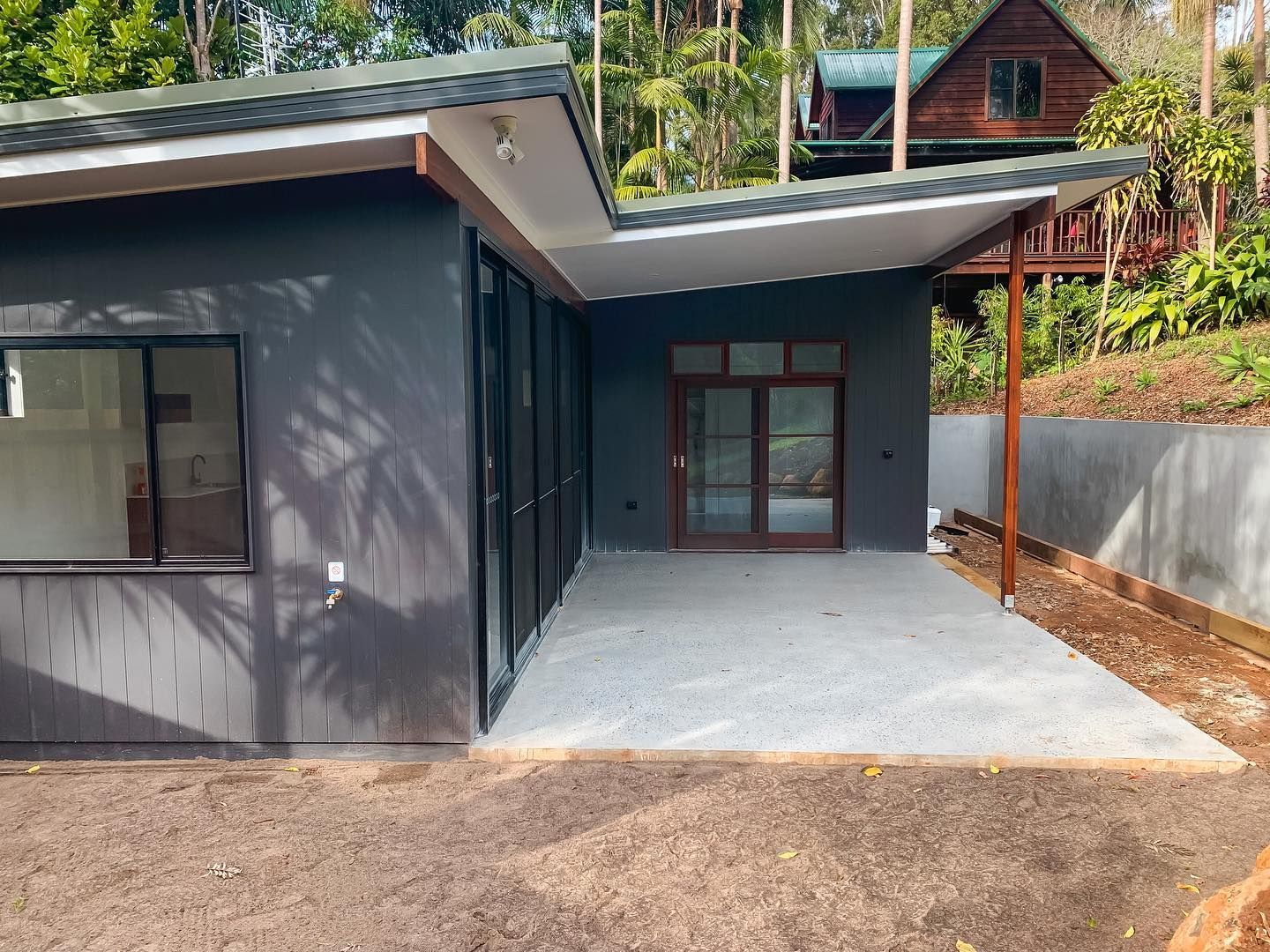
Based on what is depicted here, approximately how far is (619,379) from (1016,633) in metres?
4.31

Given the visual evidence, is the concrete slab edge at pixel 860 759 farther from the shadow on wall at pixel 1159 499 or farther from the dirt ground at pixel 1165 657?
the shadow on wall at pixel 1159 499

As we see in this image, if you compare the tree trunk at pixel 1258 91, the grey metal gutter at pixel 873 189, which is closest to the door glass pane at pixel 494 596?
the grey metal gutter at pixel 873 189

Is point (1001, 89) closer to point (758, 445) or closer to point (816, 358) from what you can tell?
point (816, 358)

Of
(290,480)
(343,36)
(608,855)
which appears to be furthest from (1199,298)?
(343,36)

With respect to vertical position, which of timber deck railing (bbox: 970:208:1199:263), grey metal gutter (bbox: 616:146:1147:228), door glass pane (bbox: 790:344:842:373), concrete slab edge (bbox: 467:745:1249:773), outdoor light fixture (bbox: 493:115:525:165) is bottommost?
concrete slab edge (bbox: 467:745:1249:773)

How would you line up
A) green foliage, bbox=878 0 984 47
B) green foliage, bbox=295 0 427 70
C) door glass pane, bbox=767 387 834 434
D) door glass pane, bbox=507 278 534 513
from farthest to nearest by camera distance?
green foliage, bbox=878 0 984 47 < green foliage, bbox=295 0 427 70 < door glass pane, bbox=767 387 834 434 < door glass pane, bbox=507 278 534 513

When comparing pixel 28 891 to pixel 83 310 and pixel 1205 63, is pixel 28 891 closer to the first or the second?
pixel 83 310

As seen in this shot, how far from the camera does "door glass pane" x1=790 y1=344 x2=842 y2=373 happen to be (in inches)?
317

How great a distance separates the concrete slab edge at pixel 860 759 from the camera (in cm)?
338

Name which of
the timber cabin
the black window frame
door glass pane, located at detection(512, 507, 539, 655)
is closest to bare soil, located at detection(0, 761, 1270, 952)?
door glass pane, located at detection(512, 507, 539, 655)

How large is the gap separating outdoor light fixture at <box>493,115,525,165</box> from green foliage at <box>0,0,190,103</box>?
974 cm

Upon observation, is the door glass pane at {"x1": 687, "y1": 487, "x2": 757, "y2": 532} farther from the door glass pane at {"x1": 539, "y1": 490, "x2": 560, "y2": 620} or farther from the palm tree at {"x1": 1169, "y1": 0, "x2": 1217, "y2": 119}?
the palm tree at {"x1": 1169, "y1": 0, "x2": 1217, "y2": 119}

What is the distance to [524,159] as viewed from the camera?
3439 mm

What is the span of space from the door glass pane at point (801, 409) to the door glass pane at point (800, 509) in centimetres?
58
